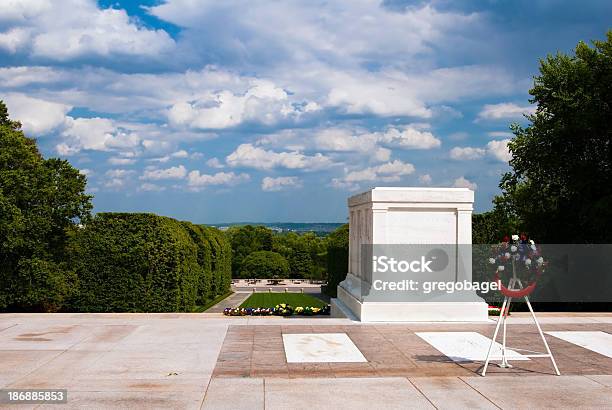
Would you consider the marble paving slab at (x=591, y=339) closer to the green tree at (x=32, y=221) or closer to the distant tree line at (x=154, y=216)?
the distant tree line at (x=154, y=216)

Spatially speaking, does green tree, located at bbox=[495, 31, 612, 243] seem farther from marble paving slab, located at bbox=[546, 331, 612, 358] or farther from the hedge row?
the hedge row

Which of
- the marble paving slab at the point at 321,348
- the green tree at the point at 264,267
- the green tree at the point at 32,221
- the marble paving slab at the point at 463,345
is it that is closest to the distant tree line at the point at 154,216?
the green tree at the point at 32,221

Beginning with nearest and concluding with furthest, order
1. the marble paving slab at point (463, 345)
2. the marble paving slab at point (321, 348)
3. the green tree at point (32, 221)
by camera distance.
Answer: the marble paving slab at point (321, 348) → the marble paving slab at point (463, 345) → the green tree at point (32, 221)

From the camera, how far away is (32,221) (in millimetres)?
25641

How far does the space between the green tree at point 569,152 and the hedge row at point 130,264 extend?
1809 centimetres

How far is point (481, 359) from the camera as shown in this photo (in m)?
12.3

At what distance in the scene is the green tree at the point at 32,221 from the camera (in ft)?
82.6

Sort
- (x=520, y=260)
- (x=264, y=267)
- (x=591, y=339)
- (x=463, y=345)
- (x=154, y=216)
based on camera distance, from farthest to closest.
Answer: (x=264, y=267)
(x=154, y=216)
(x=591, y=339)
(x=463, y=345)
(x=520, y=260)

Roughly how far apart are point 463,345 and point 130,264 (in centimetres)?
1976

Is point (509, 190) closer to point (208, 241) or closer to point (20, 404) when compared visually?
point (208, 241)

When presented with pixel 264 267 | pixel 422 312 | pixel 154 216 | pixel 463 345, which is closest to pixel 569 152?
pixel 422 312

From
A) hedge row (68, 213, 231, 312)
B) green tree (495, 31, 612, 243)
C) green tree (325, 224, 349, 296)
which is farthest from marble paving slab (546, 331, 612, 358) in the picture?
green tree (325, 224, 349, 296)

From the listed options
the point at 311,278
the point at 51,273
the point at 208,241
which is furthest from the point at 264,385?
the point at 311,278

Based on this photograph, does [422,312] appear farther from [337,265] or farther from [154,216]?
[337,265]
